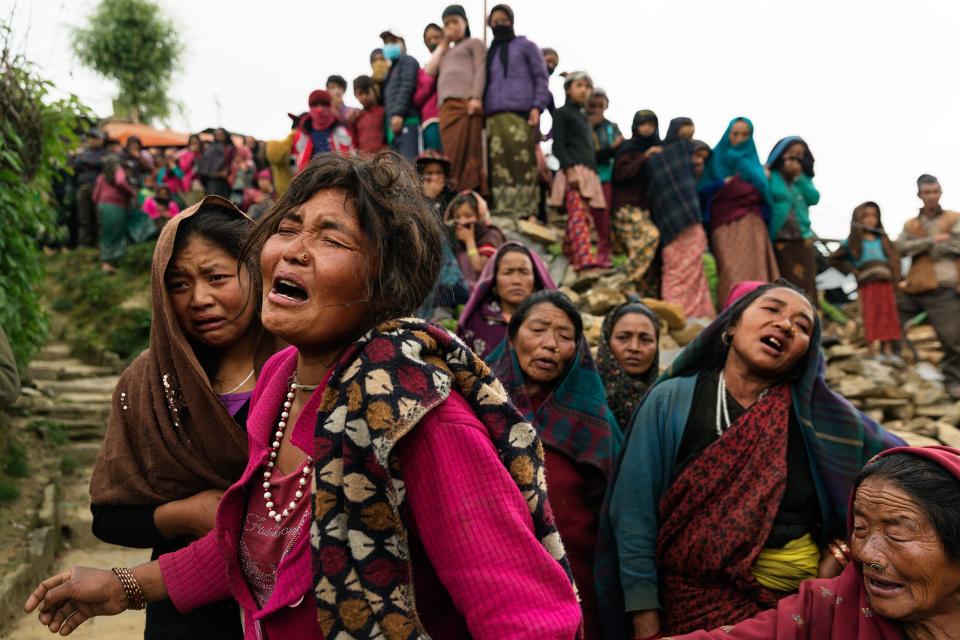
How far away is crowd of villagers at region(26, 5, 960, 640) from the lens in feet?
3.64

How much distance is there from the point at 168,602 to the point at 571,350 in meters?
1.84

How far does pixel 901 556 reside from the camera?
1.79 meters

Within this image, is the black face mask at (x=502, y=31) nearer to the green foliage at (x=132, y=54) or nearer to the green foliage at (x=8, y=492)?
the green foliage at (x=8, y=492)

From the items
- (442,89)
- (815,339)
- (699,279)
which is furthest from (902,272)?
(815,339)

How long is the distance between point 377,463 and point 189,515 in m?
1.02

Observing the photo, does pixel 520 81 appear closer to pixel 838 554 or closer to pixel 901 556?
pixel 838 554

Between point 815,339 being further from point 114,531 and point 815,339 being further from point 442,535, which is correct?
point 114,531

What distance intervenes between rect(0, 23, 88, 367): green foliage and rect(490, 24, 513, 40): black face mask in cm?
444

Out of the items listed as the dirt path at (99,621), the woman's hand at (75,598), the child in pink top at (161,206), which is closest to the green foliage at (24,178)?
the dirt path at (99,621)

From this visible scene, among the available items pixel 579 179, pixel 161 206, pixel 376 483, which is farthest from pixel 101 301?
pixel 376 483

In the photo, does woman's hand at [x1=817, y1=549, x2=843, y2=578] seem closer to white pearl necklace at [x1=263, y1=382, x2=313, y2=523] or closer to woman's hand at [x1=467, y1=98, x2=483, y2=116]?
white pearl necklace at [x1=263, y1=382, x2=313, y2=523]

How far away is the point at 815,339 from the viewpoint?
2701 mm

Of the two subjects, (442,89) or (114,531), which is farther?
(442,89)

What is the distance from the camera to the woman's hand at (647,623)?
8.54 ft
